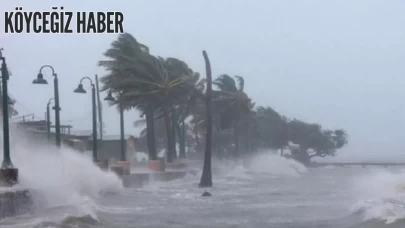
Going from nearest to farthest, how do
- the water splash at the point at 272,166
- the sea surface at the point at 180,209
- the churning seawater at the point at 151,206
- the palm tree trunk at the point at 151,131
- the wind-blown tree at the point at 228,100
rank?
the sea surface at the point at 180,209, the churning seawater at the point at 151,206, the palm tree trunk at the point at 151,131, the wind-blown tree at the point at 228,100, the water splash at the point at 272,166

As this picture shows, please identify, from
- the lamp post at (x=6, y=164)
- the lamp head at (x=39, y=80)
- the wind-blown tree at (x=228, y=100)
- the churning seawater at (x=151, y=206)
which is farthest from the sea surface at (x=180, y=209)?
the wind-blown tree at (x=228, y=100)

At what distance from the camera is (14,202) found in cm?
1956

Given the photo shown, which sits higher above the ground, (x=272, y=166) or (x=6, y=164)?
(x=6, y=164)

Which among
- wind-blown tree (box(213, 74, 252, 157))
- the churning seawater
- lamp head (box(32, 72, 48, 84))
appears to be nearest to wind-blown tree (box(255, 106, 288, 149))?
wind-blown tree (box(213, 74, 252, 157))

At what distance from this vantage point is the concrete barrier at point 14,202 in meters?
18.7

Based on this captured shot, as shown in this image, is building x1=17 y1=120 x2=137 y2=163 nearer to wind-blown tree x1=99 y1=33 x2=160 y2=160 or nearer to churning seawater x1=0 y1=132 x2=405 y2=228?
wind-blown tree x1=99 y1=33 x2=160 y2=160

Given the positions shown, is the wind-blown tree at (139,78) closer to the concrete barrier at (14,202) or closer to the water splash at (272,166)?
the concrete barrier at (14,202)

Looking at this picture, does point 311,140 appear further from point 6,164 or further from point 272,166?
point 6,164

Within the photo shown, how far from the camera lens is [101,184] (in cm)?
3506

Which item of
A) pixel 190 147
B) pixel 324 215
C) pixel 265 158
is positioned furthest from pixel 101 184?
pixel 190 147

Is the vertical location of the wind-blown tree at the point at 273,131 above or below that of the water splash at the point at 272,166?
above

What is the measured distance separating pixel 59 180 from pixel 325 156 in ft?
289

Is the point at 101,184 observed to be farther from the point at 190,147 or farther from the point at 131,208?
the point at 190,147

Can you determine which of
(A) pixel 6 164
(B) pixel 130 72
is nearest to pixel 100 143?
(B) pixel 130 72
